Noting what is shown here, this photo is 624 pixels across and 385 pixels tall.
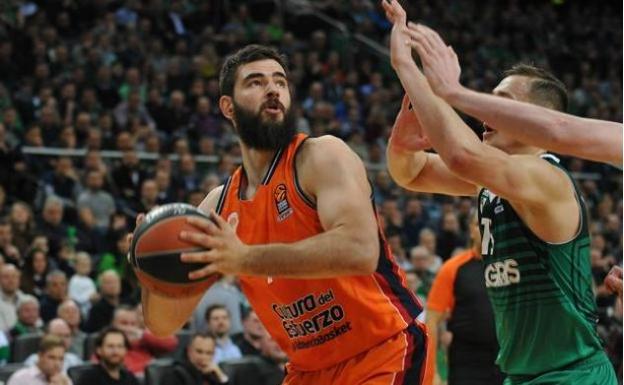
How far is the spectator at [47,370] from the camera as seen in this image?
7.63 meters

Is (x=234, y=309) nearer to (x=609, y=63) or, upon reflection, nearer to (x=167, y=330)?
(x=167, y=330)

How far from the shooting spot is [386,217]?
13.6 metres

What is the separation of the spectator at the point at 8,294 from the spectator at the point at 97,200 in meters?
2.58

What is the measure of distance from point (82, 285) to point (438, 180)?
6.21 meters

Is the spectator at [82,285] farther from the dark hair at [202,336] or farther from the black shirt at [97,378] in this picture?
the black shirt at [97,378]

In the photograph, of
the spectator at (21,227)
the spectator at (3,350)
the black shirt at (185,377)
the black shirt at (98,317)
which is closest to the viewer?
the black shirt at (185,377)

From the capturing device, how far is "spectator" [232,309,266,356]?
9.48 meters

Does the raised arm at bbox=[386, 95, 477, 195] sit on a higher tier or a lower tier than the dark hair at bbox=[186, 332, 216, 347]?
higher

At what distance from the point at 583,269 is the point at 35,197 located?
8.90 meters

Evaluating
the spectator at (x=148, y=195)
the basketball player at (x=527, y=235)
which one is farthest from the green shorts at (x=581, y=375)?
the spectator at (x=148, y=195)

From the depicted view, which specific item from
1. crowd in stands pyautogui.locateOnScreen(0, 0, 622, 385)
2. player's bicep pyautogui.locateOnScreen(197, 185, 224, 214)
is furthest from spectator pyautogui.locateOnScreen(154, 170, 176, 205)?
player's bicep pyautogui.locateOnScreen(197, 185, 224, 214)

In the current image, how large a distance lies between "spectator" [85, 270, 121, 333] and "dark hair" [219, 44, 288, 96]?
535cm

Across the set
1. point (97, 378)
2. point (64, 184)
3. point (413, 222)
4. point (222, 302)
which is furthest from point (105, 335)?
point (413, 222)

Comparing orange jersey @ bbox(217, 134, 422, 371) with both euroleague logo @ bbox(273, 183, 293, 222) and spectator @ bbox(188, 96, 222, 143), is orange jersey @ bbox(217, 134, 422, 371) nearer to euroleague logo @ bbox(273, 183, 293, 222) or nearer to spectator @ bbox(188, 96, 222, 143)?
euroleague logo @ bbox(273, 183, 293, 222)
